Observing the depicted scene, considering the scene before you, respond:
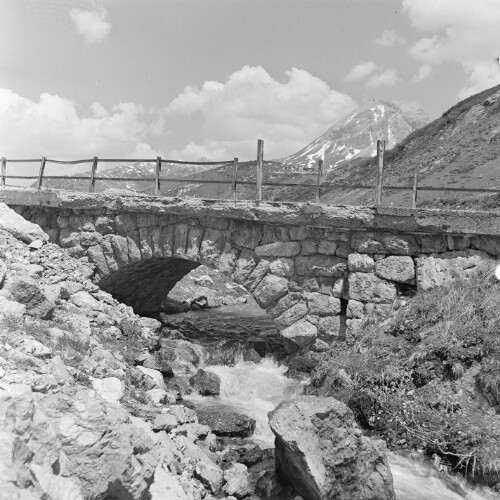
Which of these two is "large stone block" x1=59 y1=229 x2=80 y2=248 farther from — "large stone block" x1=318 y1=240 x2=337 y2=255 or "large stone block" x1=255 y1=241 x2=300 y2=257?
"large stone block" x1=318 y1=240 x2=337 y2=255

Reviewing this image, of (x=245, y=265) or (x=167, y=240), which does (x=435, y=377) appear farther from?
(x=167, y=240)

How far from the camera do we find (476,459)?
263 inches

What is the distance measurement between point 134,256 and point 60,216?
2581 millimetres

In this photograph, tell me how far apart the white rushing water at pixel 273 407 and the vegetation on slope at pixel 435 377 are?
290mm

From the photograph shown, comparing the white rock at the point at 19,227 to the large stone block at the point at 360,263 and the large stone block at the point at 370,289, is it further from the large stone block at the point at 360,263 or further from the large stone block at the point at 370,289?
the large stone block at the point at 370,289

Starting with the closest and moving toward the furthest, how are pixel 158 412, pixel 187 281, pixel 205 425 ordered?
pixel 158 412 < pixel 205 425 < pixel 187 281

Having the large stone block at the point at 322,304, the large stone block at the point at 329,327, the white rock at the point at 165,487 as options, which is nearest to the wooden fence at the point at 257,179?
the large stone block at the point at 322,304

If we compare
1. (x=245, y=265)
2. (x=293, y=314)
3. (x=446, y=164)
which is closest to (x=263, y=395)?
(x=293, y=314)

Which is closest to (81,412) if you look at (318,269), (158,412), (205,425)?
→ (158,412)

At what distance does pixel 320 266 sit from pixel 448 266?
251 centimetres

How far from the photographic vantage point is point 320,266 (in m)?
10.5

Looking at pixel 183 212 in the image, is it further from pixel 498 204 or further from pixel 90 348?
pixel 498 204

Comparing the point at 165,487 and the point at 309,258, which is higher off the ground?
the point at 309,258

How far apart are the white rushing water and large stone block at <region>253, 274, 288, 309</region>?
171 centimetres
